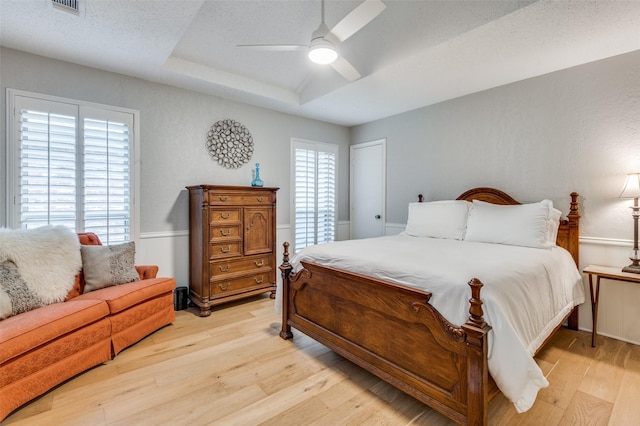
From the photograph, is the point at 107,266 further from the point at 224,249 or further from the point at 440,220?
the point at 440,220

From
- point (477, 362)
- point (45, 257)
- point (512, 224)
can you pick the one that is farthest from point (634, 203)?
point (45, 257)

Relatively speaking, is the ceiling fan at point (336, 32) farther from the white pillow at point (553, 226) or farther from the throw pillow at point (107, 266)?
the white pillow at point (553, 226)

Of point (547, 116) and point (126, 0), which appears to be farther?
point (547, 116)

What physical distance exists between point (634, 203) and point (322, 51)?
9.45ft

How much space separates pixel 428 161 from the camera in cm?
423

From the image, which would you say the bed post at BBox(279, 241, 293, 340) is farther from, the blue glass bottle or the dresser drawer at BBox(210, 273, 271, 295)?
the blue glass bottle

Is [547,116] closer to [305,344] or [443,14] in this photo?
[443,14]

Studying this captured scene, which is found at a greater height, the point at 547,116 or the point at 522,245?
the point at 547,116

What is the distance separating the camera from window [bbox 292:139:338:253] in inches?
185

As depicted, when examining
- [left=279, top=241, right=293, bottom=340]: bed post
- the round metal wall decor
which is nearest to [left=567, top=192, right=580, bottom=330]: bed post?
[left=279, top=241, right=293, bottom=340]: bed post

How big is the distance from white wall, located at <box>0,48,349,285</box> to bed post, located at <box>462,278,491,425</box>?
3.21 m

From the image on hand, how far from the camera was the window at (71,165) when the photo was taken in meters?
2.72

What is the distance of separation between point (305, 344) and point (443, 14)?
2.94 m

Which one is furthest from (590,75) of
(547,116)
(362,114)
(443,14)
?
(362,114)
